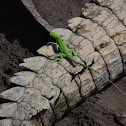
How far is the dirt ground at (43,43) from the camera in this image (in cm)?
397

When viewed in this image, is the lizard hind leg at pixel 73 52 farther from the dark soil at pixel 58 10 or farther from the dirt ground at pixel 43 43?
the dark soil at pixel 58 10

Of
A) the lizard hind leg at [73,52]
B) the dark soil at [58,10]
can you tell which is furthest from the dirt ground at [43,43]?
the lizard hind leg at [73,52]

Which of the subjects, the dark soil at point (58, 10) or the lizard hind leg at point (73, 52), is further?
the dark soil at point (58, 10)

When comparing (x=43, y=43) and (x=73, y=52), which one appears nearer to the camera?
(x=73, y=52)

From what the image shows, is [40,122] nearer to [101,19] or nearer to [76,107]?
[76,107]

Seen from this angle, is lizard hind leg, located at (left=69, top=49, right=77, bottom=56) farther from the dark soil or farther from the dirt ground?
the dark soil

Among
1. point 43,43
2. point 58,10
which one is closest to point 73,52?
point 43,43

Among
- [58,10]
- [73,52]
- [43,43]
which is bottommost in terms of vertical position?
[73,52]

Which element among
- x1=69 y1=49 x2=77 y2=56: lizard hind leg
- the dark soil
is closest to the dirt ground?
the dark soil

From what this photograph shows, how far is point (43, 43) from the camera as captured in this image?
5633 mm

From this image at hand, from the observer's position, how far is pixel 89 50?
430 centimetres

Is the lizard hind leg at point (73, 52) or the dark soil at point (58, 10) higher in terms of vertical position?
the dark soil at point (58, 10)

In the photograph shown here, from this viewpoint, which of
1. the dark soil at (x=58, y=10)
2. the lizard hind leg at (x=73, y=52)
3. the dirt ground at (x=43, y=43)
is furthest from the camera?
the dark soil at (x=58, y=10)

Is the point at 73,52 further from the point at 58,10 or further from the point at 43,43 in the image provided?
the point at 58,10
